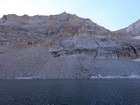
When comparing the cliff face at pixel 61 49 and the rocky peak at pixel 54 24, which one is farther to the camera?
the rocky peak at pixel 54 24

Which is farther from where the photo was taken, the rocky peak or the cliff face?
the rocky peak

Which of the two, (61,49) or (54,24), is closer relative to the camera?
(61,49)

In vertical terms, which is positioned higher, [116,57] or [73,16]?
[73,16]

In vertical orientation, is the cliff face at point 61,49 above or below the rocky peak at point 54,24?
below

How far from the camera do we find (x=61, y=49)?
131250 millimetres

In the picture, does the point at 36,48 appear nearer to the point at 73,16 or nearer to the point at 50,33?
the point at 50,33

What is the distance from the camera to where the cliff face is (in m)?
A: 110

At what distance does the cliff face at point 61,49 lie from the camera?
361 feet

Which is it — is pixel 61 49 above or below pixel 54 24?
below

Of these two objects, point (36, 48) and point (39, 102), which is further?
point (36, 48)

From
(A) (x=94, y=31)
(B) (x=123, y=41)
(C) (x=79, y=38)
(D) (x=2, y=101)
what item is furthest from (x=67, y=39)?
(D) (x=2, y=101)

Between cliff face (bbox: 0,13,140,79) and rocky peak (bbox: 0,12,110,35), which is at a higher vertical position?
rocky peak (bbox: 0,12,110,35)

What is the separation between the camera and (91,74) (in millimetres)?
108000

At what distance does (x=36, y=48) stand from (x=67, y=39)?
15791mm
